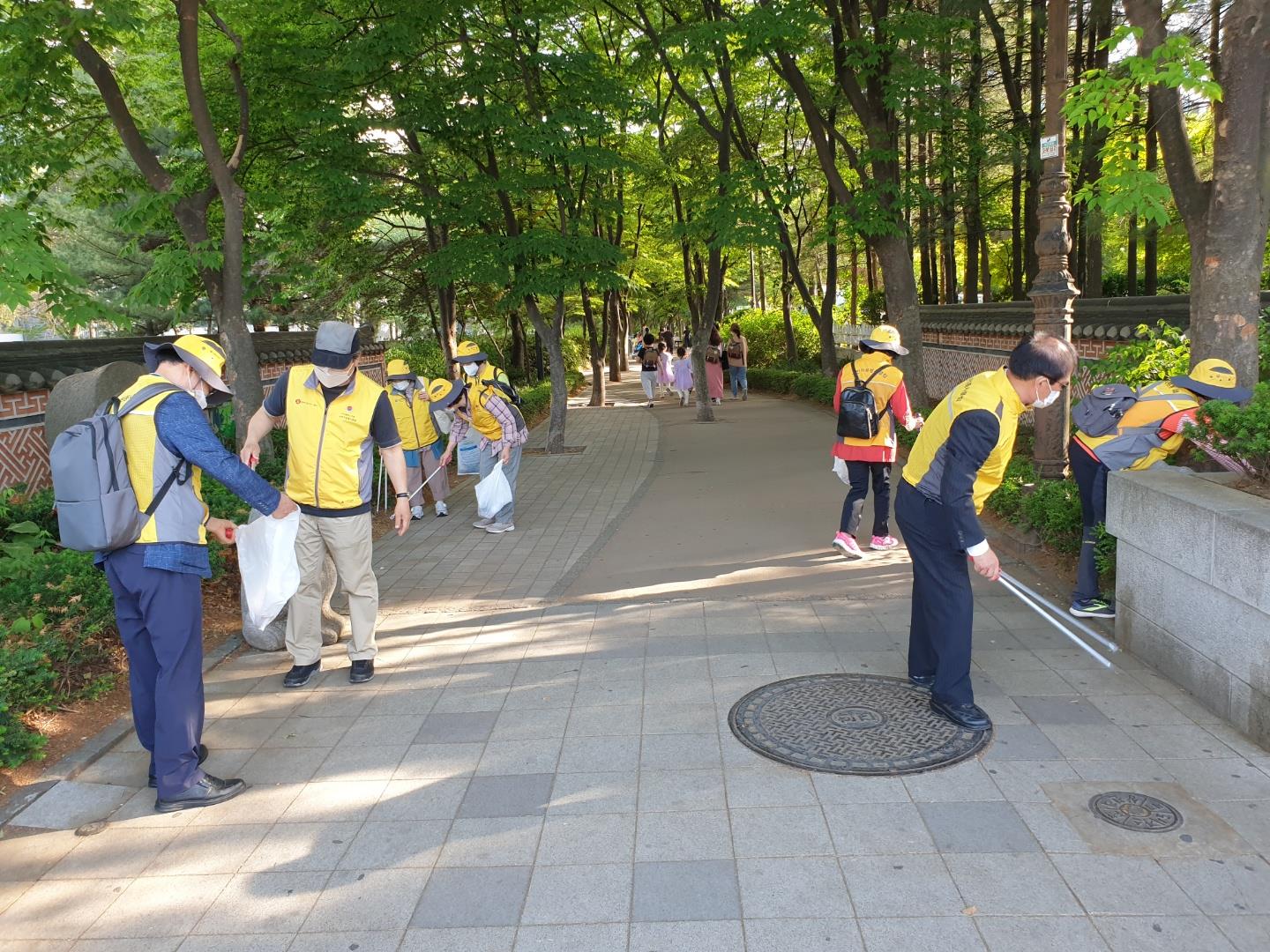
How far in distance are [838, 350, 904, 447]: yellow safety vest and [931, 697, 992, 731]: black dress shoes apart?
3.19 m

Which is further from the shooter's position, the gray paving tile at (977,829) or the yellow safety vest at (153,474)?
the yellow safety vest at (153,474)

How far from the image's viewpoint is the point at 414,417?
960 cm

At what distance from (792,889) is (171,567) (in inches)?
107

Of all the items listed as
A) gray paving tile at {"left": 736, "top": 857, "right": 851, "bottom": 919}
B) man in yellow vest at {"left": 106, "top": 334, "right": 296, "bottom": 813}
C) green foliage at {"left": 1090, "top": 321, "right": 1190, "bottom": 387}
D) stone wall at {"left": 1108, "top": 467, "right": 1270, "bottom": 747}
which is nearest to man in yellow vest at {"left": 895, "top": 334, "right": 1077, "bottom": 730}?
stone wall at {"left": 1108, "top": 467, "right": 1270, "bottom": 747}

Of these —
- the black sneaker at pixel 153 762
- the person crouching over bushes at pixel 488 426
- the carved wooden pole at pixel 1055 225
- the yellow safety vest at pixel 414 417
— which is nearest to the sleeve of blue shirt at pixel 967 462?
the black sneaker at pixel 153 762

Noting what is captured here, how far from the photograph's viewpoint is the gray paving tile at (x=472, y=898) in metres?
3.05

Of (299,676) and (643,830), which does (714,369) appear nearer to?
(299,676)

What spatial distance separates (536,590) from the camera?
7066mm

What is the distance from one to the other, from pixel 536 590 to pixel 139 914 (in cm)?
406

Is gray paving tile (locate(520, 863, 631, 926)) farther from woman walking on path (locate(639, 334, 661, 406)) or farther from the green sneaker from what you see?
woman walking on path (locate(639, 334, 661, 406))

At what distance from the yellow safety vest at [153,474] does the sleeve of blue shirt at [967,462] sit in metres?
3.26

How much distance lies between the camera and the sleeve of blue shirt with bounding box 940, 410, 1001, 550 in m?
4.03

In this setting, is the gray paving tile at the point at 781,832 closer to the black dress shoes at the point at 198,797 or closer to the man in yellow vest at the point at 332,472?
the black dress shoes at the point at 198,797

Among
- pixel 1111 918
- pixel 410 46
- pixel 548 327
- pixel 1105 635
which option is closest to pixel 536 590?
pixel 1105 635
